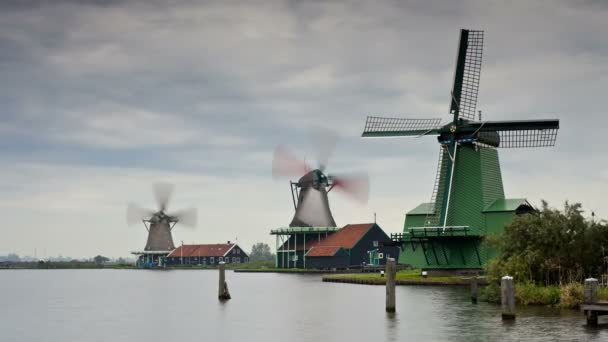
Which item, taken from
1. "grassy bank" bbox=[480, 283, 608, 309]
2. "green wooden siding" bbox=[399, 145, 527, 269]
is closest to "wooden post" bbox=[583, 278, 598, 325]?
"grassy bank" bbox=[480, 283, 608, 309]

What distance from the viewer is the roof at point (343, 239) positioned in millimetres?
108537

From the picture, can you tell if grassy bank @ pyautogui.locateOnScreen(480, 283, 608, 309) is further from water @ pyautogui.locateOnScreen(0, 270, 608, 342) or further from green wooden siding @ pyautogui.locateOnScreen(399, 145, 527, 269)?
green wooden siding @ pyautogui.locateOnScreen(399, 145, 527, 269)

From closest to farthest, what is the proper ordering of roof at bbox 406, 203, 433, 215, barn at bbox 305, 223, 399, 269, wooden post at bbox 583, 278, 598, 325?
wooden post at bbox 583, 278, 598, 325 → roof at bbox 406, 203, 433, 215 → barn at bbox 305, 223, 399, 269

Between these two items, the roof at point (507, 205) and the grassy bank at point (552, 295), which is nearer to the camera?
the grassy bank at point (552, 295)

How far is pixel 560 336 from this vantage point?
29641mm

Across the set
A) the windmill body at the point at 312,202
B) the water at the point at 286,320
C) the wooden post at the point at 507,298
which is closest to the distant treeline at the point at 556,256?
the water at the point at 286,320

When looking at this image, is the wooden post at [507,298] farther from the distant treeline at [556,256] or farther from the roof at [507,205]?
the roof at [507,205]

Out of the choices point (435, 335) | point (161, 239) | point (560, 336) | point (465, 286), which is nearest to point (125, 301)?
point (465, 286)

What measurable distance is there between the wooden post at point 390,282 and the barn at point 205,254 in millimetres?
112299

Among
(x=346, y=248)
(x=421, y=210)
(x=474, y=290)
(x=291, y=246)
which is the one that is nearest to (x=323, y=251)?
(x=346, y=248)

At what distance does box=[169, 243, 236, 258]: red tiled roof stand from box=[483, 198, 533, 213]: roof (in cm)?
8928

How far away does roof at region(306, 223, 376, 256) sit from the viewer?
109 metres

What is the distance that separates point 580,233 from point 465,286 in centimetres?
2255

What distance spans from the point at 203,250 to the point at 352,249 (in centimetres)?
5023
